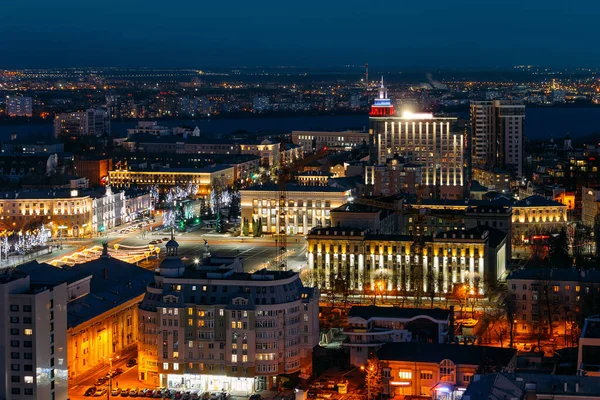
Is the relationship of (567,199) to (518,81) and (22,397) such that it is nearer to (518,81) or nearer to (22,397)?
(22,397)

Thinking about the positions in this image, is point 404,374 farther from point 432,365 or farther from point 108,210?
point 108,210

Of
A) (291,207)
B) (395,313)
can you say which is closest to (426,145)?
(291,207)

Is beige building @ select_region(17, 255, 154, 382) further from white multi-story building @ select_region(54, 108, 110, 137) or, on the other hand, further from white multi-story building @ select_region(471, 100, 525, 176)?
white multi-story building @ select_region(54, 108, 110, 137)

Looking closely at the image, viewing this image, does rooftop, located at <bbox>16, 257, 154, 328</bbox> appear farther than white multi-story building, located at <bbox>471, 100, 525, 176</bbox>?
No

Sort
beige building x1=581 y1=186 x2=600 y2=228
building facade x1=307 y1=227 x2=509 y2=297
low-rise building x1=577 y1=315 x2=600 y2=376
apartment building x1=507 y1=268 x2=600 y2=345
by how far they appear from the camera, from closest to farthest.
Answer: low-rise building x1=577 y1=315 x2=600 y2=376 < apartment building x1=507 y1=268 x2=600 y2=345 < building facade x1=307 y1=227 x2=509 y2=297 < beige building x1=581 y1=186 x2=600 y2=228

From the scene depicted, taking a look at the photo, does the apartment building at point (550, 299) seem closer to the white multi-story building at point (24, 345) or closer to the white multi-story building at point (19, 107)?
the white multi-story building at point (24, 345)

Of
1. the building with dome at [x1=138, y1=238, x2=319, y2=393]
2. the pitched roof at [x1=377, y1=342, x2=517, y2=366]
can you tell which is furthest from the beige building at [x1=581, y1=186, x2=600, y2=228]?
the building with dome at [x1=138, y1=238, x2=319, y2=393]
